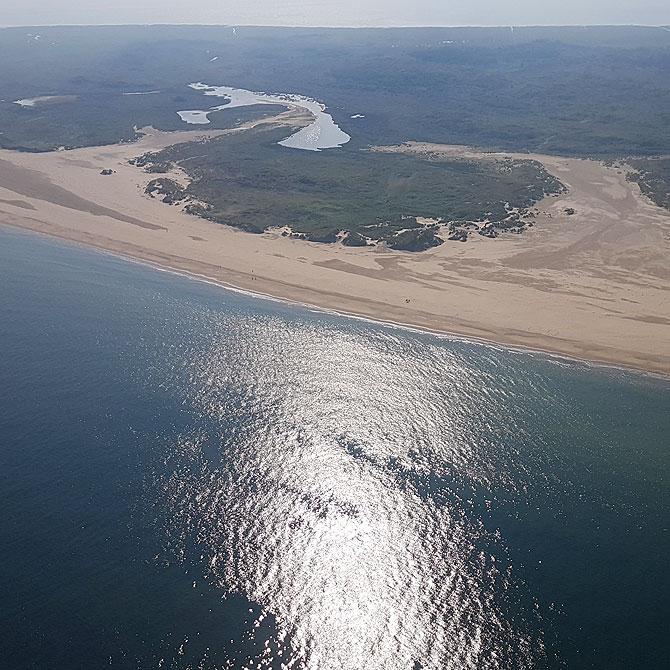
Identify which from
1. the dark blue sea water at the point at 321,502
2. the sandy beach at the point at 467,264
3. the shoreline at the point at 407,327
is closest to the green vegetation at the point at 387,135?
the sandy beach at the point at 467,264

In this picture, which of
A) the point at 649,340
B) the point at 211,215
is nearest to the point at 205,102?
the point at 211,215

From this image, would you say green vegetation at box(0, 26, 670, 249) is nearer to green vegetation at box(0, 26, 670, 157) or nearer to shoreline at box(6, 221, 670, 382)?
green vegetation at box(0, 26, 670, 157)

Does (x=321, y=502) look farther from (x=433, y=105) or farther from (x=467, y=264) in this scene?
(x=433, y=105)

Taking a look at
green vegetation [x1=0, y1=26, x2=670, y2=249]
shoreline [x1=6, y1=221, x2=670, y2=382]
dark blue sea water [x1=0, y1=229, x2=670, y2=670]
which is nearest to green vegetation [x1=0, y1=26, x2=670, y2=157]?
green vegetation [x1=0, y1=26, x2=670, y2=249]

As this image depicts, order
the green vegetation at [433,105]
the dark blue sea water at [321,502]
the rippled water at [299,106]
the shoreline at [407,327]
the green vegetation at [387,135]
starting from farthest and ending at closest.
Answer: the rippled water at [299,106]
the green vegetation at [433,105]
the green vegetation at [387,135]
the shoreline at [407,327]
the dark blue sea water at [321,502]

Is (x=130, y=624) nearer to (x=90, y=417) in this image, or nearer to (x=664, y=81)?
(x=90, y=417)

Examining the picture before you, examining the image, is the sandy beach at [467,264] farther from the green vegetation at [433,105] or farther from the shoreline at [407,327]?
the green vegetation at [433,105]

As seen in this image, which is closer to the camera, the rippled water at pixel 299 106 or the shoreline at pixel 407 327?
the shoreline at pixel 407 327

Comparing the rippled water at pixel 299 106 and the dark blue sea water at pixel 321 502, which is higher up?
the rippled water at pixel 299 106
